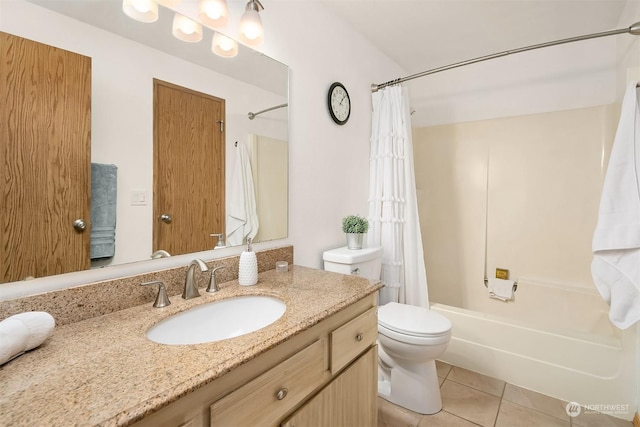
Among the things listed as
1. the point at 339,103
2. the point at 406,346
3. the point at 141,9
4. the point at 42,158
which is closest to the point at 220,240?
the point at 42,158

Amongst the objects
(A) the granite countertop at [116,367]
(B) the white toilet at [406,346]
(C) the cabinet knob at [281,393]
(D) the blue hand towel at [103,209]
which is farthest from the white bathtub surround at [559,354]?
(D) the blue hand towel at [103,209]

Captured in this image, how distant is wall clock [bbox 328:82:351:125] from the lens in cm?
194

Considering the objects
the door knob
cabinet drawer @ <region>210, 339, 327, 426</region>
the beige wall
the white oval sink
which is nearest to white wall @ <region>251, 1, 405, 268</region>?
the white oval sink

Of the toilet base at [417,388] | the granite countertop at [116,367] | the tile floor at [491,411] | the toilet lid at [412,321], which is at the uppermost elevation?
the granite countertop at [116,367]

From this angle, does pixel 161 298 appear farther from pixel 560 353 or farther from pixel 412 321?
pixel 560 353

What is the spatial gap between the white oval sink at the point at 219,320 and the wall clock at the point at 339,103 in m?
1.34

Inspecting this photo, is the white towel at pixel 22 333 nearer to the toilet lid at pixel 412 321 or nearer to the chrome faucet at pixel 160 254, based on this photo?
the chrome faucet at pixel 160 254

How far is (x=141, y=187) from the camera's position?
3.48ft

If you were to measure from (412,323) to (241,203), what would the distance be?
1.15 m

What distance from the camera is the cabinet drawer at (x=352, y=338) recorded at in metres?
1.03

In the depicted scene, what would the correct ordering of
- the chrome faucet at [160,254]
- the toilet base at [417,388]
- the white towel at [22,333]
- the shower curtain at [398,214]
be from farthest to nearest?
the shower curtain at [398,214], the toilet base at [417,388], the chrome faucet at [160,254], the white towel at [22,333]

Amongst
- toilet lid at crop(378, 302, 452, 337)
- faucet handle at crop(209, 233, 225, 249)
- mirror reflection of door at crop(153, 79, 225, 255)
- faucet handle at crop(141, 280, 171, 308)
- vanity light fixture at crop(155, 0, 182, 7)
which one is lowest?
toilet lid at crop(378, 302, 452, 337)

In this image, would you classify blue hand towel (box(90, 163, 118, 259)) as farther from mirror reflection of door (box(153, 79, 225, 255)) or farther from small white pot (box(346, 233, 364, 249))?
small white pot (box(346, 233, 364, 249))

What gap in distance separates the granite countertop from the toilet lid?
782 millimetres
